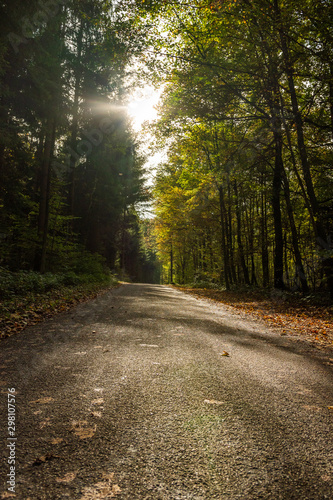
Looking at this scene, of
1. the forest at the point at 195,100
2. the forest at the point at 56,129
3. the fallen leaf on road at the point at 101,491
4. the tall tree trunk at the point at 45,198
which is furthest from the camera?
the tall tree trunk at the point at 45,198

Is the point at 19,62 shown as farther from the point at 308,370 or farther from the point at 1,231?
the point at 308,370

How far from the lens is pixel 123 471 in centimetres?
142

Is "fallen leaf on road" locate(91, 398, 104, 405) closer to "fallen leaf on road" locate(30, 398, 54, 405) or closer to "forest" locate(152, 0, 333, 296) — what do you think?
"fallen leaf on road" locate(30, 398, 54, 405)

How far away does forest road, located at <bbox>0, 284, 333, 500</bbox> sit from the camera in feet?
4.44

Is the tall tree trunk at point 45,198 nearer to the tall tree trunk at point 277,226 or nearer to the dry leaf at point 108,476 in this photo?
the tall tree trunk at point 277,226

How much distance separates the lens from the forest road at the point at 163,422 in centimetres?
135

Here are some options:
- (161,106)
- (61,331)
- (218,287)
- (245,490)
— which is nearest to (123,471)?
(245,490)

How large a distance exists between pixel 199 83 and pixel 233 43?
5.09ft

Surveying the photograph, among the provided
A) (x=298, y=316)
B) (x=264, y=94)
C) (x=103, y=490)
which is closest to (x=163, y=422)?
(x=103, y=490)

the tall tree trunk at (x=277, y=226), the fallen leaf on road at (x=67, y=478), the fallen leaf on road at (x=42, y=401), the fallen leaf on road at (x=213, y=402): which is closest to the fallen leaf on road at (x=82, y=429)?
the fallen leaf on road at (x=67, y=478)

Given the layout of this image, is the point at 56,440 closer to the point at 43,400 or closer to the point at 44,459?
the point at 44,459

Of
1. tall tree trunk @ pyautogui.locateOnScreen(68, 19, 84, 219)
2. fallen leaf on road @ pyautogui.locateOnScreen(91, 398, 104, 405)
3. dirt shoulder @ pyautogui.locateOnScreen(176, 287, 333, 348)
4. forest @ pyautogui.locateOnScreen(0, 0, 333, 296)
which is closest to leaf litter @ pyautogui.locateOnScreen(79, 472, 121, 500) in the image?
fallen leaf on road @ pyautogui.locateOnScreen(91, 398, 104, 405)

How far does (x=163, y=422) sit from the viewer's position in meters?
1.90

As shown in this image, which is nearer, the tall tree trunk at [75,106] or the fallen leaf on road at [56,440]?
the fallen leaf on road at [56,440]
